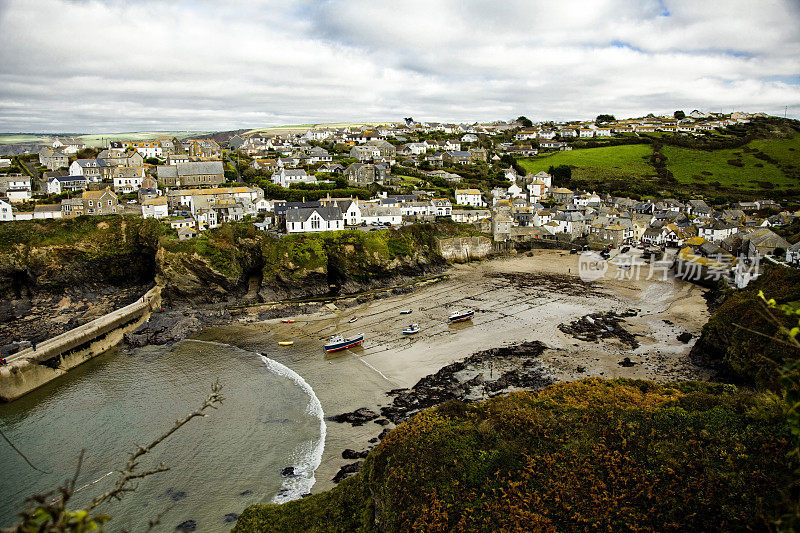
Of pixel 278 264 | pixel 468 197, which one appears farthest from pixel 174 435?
pixel 468 197

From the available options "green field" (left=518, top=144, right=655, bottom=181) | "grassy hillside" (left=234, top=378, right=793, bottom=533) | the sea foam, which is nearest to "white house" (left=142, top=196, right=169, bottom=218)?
the sea foam

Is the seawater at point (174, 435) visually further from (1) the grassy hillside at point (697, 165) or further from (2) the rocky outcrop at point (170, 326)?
(1) the grassy hillside at point (697, 165)

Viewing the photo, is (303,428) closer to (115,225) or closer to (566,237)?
(115,225)

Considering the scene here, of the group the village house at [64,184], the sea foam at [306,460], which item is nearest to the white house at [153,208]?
the village house at [64,184]

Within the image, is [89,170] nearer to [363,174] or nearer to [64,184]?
[64,184]

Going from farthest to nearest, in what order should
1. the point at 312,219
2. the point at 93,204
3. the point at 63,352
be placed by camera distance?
the point at 93,204 < the point at 312,219 < the point at 63,352

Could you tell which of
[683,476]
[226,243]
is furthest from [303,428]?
[226,243]
